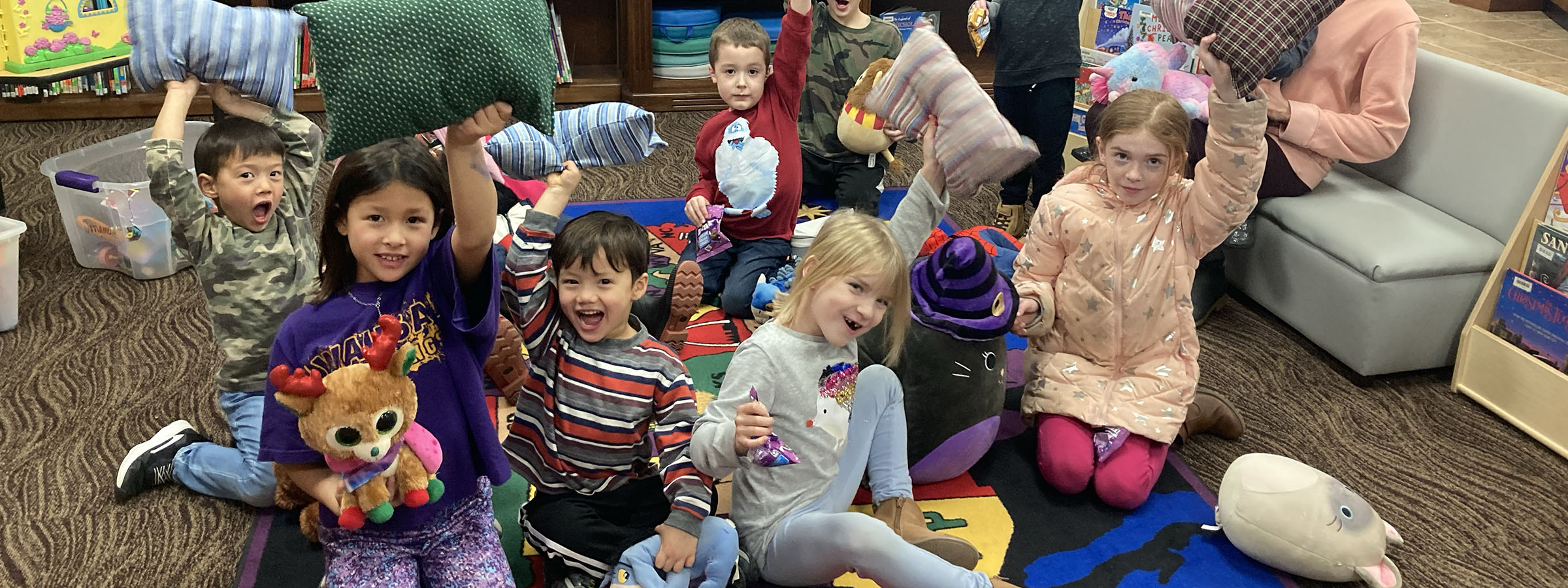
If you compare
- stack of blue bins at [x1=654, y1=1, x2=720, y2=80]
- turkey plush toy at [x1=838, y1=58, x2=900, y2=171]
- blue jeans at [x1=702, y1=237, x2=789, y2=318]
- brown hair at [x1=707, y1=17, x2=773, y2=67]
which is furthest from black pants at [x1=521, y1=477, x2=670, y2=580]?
stack of blue bins at [x1=654, y1=1, x2=720, y2=80]

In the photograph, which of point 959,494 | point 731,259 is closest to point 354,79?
point 959,494

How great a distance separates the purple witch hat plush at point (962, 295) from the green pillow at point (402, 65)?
0.85 meters

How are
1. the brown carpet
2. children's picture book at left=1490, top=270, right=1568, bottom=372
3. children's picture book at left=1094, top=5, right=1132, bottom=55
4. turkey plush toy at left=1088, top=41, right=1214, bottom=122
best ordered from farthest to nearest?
children's picture book at left=1094, top=5, right=1132, bottom=55
turkey plush toy at left=1088, top=41, right=1214, bottom=122
children's picture book at left=1490, top=270, right=1568, bottom=372
the brown carpet

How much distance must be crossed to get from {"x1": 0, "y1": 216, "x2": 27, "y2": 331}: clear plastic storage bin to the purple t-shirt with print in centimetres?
132

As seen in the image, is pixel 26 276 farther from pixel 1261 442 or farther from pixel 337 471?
pixel 1261 442

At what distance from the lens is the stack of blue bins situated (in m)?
3.94

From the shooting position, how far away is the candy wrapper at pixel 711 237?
2.40 m

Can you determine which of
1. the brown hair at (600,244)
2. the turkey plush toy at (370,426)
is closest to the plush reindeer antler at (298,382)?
the turkey plush toy at (370,426)

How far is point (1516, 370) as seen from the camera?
219cm

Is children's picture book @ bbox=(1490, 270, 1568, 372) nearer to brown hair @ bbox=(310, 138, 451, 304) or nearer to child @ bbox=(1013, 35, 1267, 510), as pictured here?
child @ bbox=(1013, 35, 1267, 510)

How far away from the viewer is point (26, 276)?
2609 mm

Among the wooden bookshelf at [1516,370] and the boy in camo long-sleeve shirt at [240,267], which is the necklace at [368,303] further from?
the wooden bookshelf at [1516,370]

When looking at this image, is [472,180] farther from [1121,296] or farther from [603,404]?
[1121,296]

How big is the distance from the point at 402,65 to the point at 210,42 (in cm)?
43
